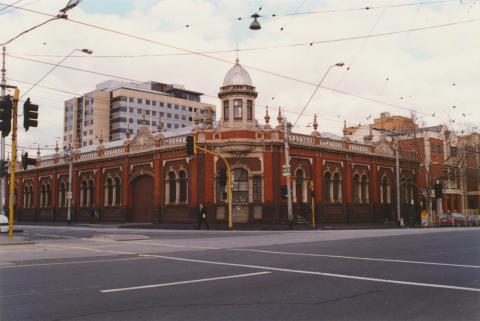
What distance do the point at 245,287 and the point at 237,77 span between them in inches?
1367

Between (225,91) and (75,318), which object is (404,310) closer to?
(75,318)

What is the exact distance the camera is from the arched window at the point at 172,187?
44.1 meters

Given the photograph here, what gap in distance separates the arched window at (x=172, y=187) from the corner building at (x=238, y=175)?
0.09 meters

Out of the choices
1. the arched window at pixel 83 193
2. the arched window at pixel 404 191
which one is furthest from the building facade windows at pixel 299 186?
the arched window at pixel 83 193

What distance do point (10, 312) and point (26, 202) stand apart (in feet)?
205

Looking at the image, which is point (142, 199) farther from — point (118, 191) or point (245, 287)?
point (245, 287)

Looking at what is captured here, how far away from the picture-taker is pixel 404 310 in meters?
7.31

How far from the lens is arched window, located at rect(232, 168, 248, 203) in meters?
41.5

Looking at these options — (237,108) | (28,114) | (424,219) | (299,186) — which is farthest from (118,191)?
(28,114)

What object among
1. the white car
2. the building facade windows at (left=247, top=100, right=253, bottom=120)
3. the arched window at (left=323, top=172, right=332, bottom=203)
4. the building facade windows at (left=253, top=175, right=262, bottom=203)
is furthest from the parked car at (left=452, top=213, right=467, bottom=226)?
the white car

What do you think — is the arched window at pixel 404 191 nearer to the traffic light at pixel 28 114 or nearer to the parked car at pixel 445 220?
the parked car at pixel 445 220

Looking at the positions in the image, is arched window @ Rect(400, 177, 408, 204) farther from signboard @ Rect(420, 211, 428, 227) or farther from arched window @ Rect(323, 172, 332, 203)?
arched window @ Rect(323, 172, 332, 203)

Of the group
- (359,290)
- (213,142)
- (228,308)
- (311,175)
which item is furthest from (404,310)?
(311,175)

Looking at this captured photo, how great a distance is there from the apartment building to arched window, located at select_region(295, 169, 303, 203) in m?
71.4
